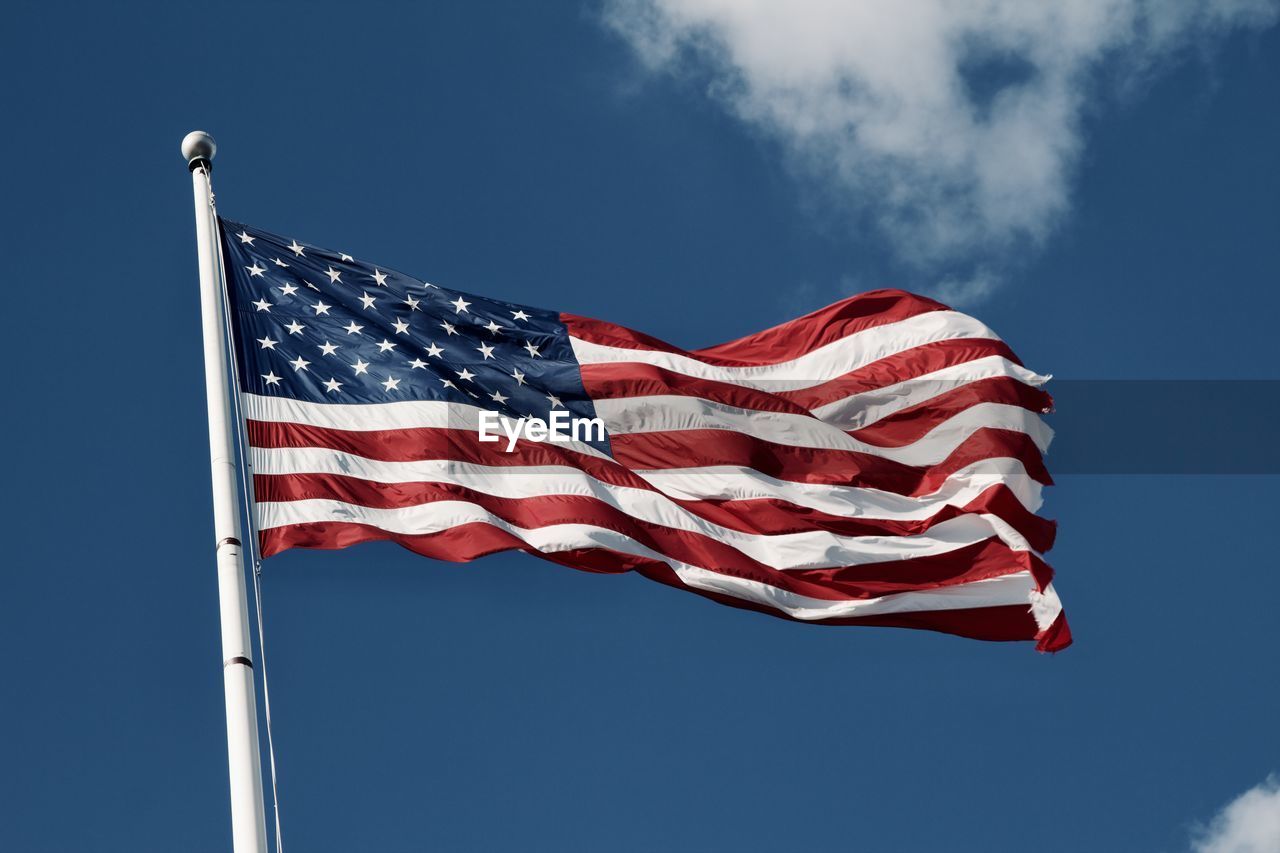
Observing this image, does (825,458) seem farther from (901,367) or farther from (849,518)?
(901,367)

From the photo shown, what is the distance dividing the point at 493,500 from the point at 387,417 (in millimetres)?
1216

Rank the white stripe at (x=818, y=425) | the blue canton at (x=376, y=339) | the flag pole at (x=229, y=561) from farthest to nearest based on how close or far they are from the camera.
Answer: the white stripe at (x=818, y=425) < the blue canton at (x=376, y=339) < the flag pole at (x=229, y=561)

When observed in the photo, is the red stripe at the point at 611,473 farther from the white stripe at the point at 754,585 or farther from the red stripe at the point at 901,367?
the red stripe at the point at 901,367

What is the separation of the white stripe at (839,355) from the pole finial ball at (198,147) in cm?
451

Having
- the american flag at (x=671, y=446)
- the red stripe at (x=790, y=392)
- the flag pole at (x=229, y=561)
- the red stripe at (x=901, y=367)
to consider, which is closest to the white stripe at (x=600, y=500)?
the american flag at (x=671, y=446)

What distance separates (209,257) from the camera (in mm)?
17203

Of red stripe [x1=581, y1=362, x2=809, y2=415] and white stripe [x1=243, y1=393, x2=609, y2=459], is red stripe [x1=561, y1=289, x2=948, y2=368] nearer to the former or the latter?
red stripe [x1=581, y1=362, x2=809, y2=415]

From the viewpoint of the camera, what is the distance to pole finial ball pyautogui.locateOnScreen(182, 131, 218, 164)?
722 inches

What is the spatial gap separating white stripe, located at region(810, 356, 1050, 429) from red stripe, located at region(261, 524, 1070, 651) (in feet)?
8.02

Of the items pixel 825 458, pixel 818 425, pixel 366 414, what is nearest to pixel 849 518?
pixel 825 458

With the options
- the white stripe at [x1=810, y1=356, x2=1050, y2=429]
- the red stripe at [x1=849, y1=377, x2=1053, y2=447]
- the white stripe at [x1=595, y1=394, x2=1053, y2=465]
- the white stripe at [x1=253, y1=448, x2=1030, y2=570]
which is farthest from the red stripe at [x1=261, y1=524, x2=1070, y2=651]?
the white stripe at [x1=810, y1=356, x2=1050, y2=429]

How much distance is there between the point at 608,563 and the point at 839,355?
4.55 meters

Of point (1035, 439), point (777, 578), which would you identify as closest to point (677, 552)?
point (777, 578)

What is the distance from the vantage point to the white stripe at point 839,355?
66.6 ft
